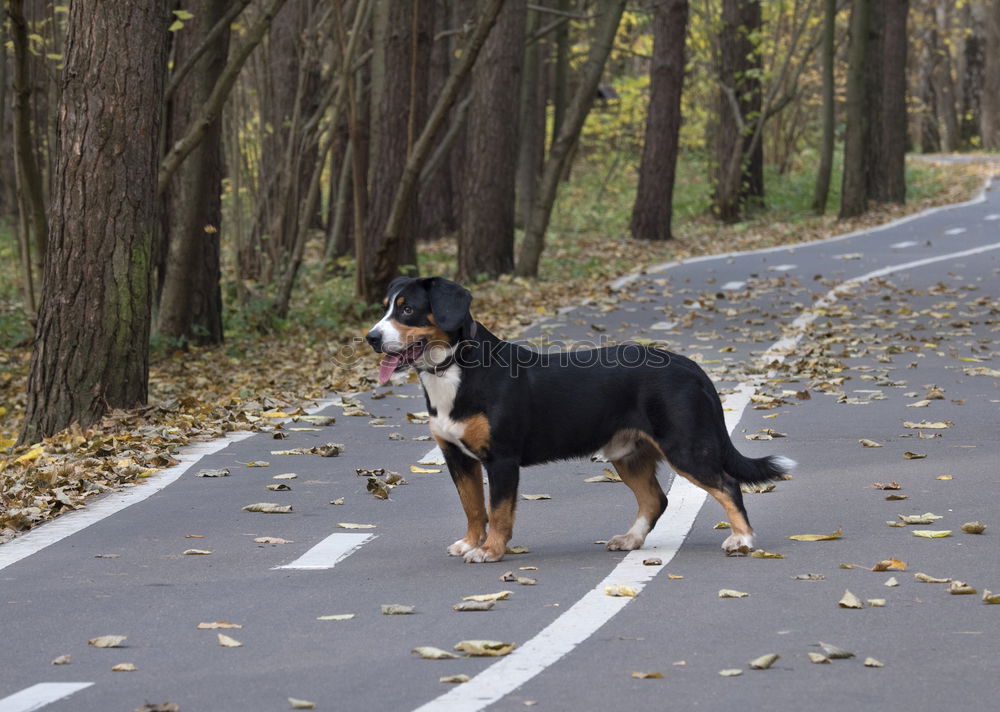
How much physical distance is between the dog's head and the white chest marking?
0.07 meters

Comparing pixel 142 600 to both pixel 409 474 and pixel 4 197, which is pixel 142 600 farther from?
pixel 4 197

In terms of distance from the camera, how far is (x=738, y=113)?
36125mm

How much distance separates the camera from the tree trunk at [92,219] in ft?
39.5

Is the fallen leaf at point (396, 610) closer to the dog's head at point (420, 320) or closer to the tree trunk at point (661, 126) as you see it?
the dog's head at point (420, 320)

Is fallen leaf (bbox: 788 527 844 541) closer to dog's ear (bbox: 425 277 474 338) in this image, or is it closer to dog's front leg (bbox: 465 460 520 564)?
dog's front leg (bbox: 465 460 520 564)

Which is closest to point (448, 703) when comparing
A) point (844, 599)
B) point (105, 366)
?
point (844, 599)

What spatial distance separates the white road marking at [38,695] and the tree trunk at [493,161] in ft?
61.2

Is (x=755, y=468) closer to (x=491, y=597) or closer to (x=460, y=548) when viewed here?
(x=460, y=548)

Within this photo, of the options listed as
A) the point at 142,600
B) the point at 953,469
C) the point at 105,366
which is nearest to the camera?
the point at 142,600

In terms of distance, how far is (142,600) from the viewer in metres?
6.76

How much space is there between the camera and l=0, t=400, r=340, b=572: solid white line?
7.98 m

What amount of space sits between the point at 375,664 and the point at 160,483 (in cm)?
449

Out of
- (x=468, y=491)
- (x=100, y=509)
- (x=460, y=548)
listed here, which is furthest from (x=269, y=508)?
(x=468, y=491)

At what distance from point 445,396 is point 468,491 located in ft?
1.67
